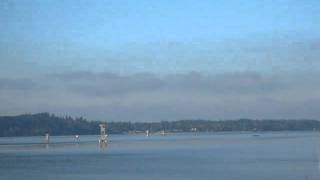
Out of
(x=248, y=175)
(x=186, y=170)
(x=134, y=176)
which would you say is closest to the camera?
(x=248, y=175)

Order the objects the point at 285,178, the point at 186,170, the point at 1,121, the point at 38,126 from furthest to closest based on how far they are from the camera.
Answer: the point at 38,126, the point at 1,121, the point at 186,170, the point at 285,178

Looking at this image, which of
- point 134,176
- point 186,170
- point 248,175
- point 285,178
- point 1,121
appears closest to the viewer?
point 285,178

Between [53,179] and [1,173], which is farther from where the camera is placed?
[1,173]

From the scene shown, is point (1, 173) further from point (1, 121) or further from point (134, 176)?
point (1, 121)

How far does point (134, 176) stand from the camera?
45469 mm

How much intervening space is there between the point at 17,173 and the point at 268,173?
20.9m

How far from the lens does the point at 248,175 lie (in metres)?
41.9

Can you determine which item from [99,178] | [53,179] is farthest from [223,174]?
[53,179]

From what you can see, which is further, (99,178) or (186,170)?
(186,170)

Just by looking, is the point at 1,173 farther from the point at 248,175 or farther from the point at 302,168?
the point at 302,168

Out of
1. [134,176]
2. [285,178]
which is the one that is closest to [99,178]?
[134,176]

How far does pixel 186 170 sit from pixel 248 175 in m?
7.95

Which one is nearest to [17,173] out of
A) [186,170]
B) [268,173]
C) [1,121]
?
[186,170]

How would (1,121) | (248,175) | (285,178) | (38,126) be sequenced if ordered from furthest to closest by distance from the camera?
1. (38,126)
2. (1,121)
3. (248,175)
4. (285,178)
